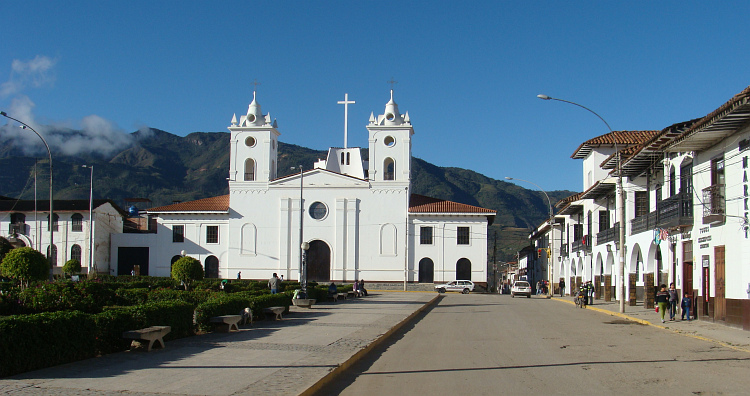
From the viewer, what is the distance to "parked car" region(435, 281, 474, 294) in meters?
55.9

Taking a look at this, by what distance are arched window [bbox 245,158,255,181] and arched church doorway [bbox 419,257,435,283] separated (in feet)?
58.6

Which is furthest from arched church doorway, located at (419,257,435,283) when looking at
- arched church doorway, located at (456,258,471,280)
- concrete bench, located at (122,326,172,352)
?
concrete bench, located at (122,326,172,352)

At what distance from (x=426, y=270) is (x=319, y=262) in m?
9.79

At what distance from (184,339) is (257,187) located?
159 ft

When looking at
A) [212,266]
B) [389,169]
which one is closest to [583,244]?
[389,169]

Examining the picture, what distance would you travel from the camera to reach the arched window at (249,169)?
208 feet

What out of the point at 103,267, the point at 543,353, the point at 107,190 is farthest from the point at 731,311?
the point at 107,190

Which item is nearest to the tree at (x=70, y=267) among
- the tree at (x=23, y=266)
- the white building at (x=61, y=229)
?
the white building at (x=61, y=229)

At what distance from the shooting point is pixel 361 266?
60.6 metres

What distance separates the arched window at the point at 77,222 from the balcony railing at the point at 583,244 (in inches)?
1661

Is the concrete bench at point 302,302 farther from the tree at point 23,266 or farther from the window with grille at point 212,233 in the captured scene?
the window with grille at point 212,233

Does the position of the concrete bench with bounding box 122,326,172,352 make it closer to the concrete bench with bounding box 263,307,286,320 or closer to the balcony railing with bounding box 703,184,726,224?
the concrete bench with bounding box 263,307,286,320

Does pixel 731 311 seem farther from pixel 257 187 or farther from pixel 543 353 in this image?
pixel 257 187

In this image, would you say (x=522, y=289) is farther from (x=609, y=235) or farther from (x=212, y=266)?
(x=212, y=266)
